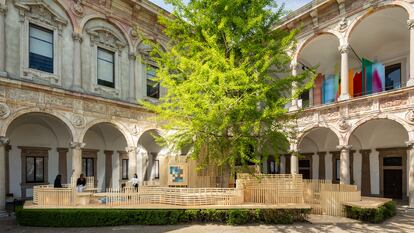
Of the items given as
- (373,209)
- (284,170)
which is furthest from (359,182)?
(373,209)

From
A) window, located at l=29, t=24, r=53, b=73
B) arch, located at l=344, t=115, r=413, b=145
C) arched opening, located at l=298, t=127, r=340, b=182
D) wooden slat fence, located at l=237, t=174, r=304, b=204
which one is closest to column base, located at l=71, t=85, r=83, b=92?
window, located at l=29, t=24, r=53, b=73

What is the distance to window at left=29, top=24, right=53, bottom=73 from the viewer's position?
15.2 metres

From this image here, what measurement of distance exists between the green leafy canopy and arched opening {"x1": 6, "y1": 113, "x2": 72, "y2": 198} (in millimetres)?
7116

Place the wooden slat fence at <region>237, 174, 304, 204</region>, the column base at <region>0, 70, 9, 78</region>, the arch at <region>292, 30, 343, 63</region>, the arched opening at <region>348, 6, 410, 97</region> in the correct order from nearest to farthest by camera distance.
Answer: the wooden slat fence at <region>237, 174, 304, 204</region>
the column base at <region>0, 70, 9, 78</region>
the arched opening at <region>348, 6, 410, 97</region>
the arch at <region>292, 30, 343, 63</region>

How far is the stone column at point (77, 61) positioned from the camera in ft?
54.7

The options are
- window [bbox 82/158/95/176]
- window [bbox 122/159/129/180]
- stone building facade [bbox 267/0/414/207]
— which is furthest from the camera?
window [bbox 122/159/129/180]

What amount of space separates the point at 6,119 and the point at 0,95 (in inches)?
40.7

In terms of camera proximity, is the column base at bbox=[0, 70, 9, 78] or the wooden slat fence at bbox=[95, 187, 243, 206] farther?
the column base at bbox=[0, 70, 9, 78]

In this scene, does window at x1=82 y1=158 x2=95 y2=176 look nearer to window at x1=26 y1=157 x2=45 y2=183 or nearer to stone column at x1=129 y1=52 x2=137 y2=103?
window at x1=26 y1=157 x2=45 y2=183

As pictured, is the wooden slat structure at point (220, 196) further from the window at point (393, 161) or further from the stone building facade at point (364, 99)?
the window at point (393, 161)

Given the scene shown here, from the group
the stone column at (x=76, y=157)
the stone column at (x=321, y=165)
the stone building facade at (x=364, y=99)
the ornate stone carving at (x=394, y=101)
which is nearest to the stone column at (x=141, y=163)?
the stone column at (x=76, y=157)

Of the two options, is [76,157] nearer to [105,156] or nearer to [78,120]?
[78,120]

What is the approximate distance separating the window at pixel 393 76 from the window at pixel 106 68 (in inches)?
661

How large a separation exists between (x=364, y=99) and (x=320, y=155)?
277 inches
